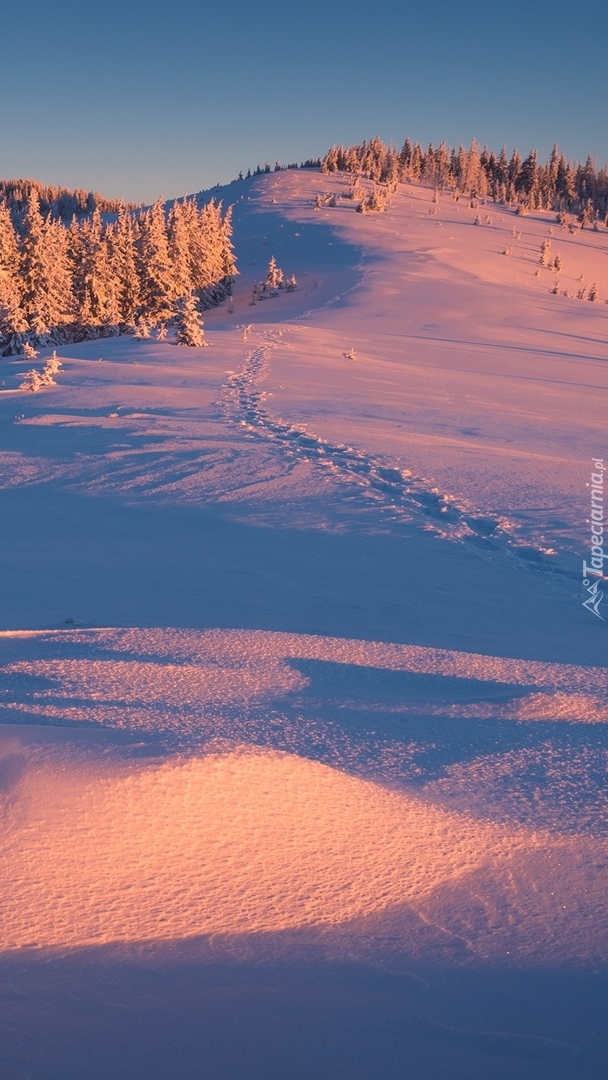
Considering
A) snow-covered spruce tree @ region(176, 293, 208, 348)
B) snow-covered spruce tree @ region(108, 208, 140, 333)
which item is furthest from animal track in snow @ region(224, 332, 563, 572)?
snow-covered spruce tree @ region(108, 208, 140, 333)

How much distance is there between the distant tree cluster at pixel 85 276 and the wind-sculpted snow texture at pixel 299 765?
2582 cm

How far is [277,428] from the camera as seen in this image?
10.9 metres

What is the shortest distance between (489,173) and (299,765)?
101321 mm

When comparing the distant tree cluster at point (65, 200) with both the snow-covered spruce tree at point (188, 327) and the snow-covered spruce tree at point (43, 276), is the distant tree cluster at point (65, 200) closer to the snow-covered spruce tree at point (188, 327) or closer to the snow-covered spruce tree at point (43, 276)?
the snow-covered spruce tree at point (43, 276)

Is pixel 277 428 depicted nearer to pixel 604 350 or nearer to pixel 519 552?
pixel 519 552

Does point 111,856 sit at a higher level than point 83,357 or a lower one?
lower

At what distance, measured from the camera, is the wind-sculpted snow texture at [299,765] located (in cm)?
202

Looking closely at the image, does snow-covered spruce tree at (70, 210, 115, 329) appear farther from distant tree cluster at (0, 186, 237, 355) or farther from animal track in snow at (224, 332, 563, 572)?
animal track in snow at (224, 332, 563, 572)

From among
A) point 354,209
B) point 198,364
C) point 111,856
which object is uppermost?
point 354,209

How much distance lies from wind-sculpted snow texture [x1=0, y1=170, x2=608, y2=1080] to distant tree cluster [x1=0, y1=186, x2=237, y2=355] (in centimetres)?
2582

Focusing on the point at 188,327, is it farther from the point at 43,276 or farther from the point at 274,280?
the point at 274,280

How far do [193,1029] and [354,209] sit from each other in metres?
60.4

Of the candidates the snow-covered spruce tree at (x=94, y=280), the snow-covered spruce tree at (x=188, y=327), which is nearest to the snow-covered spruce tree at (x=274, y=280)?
the snow-covered spruce tree at (x=94, y=280)

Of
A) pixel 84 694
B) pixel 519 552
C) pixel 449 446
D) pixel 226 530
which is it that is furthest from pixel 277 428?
pixel 84 694
